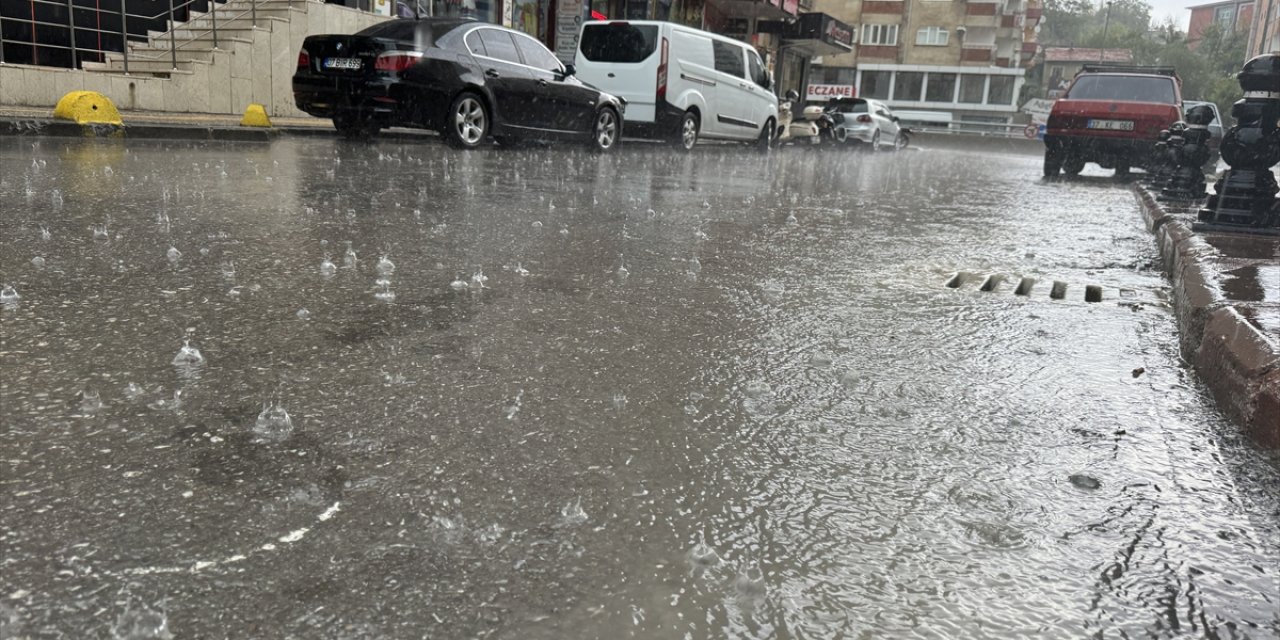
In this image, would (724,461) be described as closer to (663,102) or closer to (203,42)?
(663,102)

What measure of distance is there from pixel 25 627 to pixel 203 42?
54.0ft

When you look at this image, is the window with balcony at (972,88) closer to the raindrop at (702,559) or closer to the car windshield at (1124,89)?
the car windshield at (1124,89)

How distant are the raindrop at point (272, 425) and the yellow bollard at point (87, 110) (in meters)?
9.91

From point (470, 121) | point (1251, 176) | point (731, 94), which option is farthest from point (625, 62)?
point (1251, 176)

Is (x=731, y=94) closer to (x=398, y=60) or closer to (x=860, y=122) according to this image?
(x=398, y=60)

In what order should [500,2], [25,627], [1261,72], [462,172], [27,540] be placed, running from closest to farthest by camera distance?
[25,627]
[27,540]
[1261,72]
[462,172]
[500,2]

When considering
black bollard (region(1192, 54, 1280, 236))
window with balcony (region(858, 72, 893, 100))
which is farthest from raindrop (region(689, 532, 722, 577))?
window with balcony (region(858, 72, 893, 100))

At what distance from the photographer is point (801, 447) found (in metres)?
2.34

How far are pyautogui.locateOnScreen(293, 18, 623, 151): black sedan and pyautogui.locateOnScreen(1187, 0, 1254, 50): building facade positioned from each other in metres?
102

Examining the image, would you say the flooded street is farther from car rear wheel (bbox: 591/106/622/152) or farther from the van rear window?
the van rear window

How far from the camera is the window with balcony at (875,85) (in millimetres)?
65750

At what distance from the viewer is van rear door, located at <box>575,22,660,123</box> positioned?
15461mm

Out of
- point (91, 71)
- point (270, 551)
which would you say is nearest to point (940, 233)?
point (270, 551)

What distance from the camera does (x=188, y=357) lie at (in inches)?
108
